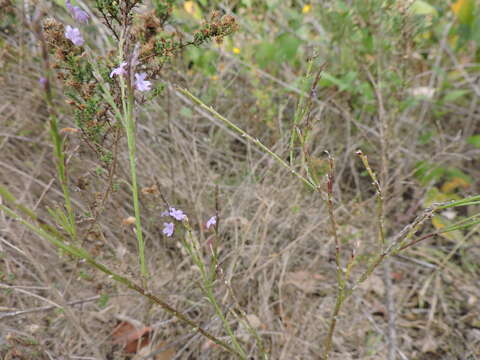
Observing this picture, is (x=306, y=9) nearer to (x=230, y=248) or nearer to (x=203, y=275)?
(x=230, y=248)

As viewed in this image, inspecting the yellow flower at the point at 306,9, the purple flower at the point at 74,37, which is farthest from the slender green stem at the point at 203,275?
the yellow flower at the point at 306,9

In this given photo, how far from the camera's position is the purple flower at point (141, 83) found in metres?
0.92

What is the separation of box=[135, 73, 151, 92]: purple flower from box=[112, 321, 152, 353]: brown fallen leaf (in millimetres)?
934

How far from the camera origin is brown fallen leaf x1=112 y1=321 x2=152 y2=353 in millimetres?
1471

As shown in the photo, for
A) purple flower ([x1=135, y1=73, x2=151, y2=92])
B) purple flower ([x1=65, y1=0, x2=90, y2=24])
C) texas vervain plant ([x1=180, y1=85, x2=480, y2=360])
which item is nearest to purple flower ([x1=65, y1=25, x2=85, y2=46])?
purple flower ([x1=65, y1=0, x2=90, y2=24])

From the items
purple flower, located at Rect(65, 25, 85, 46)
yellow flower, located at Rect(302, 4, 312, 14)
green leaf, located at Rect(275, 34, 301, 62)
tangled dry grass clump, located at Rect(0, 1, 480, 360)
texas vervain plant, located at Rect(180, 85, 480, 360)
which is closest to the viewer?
texas vervain plant, located at Rect(180, 85, 480, 360)

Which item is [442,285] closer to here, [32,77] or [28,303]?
[28,303]

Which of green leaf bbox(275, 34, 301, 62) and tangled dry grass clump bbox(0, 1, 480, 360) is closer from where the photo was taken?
tangled dry grass clump bbox(0, 1, 480, 360)

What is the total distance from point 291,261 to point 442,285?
2.41 feet

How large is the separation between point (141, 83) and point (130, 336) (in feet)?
3.32

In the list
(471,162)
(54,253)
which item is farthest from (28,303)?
(471,162)

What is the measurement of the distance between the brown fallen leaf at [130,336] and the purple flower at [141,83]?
36.8 inches

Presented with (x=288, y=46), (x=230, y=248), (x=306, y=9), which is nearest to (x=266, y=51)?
(x=288, y=46)

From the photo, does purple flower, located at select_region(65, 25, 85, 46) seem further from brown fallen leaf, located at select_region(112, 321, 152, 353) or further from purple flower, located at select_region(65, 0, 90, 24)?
brown fallen leaf, located at select_region(112, 321, 152, 353)
